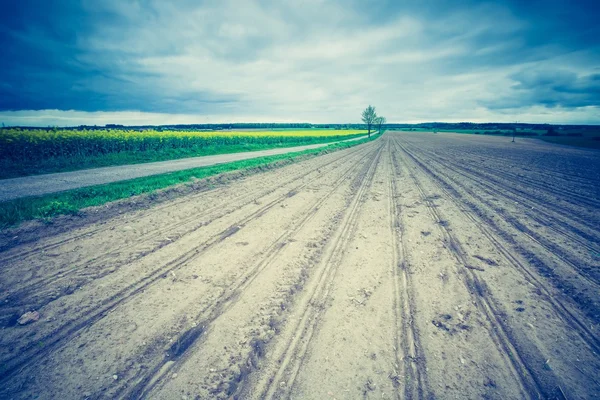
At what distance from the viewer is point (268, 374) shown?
105 inches

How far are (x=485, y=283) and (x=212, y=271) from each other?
4849mm

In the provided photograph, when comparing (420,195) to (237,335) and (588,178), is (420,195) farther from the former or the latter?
(588,178)

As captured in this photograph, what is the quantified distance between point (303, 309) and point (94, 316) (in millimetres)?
2874

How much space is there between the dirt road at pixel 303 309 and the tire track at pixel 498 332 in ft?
0.06

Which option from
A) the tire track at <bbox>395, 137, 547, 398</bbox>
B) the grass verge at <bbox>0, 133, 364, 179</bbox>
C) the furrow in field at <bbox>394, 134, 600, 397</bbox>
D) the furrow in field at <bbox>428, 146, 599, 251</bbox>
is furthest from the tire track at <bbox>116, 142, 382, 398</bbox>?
the grass verge at <bbox>0, 133, 364, 179</bbox>

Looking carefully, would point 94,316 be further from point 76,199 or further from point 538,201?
point 538,201

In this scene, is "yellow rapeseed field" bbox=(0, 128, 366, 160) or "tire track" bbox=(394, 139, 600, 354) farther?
"yellow rapeseed field" bbox=(0, 128, 366, 160)

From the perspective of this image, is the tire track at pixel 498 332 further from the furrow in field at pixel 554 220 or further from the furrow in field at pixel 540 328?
the furrow in field at pixel 554 220

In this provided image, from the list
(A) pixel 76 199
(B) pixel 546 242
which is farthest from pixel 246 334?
(A) pixel 76 199

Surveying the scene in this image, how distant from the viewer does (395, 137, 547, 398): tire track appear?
2637mm

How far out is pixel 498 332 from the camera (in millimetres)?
3320

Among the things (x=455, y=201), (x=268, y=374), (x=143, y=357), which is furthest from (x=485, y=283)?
(x=455, y=201)

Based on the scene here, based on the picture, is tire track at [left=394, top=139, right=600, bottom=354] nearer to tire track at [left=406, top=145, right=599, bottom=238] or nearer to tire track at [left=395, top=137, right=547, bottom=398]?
tire track at [left=395, top=137, right=547, bottom=398]

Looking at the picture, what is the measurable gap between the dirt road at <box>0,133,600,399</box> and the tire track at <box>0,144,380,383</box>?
0.8 inches
